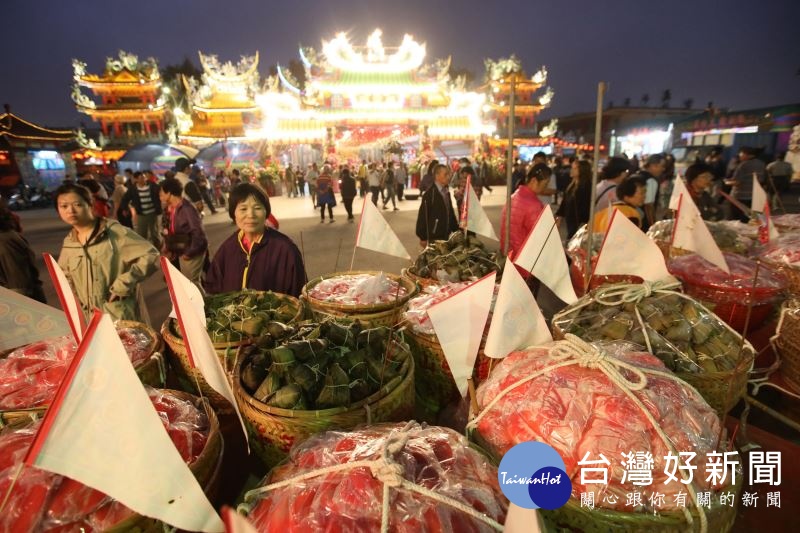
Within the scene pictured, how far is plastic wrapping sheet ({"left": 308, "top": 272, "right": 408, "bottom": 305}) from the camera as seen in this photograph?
2340mm

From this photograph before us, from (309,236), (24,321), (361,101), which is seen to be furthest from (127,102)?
(24,321)

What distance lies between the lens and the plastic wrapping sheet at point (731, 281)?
2137 millimetres

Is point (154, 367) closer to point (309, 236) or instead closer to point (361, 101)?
point (309, 236)

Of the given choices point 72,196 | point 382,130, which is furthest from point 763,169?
point 382,130

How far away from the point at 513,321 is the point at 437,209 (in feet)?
12.0

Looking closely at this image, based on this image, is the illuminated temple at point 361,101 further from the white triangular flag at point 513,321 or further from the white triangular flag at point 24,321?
the white triangular flag at point 513,321

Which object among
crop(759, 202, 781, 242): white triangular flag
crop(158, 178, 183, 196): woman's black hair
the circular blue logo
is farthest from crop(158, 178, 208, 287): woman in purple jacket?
crop(759, 202, 781, 242): white triangular flag

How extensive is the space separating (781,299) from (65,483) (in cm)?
325

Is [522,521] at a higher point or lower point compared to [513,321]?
lower

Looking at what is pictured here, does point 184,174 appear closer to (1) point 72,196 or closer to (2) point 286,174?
(1) point 72,196

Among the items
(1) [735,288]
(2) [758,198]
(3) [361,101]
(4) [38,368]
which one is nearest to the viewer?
(4) [38,368]

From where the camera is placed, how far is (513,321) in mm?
1445

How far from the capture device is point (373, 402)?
127 centimetres

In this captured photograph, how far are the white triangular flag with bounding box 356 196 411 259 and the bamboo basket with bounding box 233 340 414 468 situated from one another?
5.21ft
